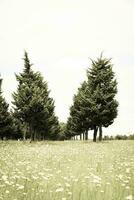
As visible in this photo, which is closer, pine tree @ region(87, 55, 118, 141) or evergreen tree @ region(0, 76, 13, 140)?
pine tree @ region(87, 55, 118, 141)

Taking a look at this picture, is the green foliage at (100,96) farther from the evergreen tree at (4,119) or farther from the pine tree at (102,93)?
the evergreen tree at (4,119)

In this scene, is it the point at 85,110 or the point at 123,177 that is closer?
the point at 123,177

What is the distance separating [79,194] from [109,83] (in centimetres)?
3106

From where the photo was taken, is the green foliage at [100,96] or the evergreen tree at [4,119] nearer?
the green foliage at [100,96]

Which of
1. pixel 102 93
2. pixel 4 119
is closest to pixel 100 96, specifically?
pixel 102 93

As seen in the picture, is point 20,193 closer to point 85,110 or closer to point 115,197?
point 115,197

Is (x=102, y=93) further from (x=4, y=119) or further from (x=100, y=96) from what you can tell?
(x=4, y=119)

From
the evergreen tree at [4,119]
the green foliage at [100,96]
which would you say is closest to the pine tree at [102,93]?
the green foliage at [100,96]

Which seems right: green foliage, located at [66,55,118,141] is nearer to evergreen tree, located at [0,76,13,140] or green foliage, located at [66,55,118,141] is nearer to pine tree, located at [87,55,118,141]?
pine tree, located at [87,55,118,141]

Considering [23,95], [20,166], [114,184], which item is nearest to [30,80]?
[23,95]

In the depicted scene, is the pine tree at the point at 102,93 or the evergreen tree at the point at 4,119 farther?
the evergreen tree at the point at 4,119

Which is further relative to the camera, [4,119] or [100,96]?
[4,119]

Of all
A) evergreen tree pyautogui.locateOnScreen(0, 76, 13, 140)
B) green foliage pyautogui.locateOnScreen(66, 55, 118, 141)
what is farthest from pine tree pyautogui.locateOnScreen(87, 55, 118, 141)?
evergreen tree pyautogui.locateOnScreen(0, 76, 13, 140)

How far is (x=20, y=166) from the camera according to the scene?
11.0m
